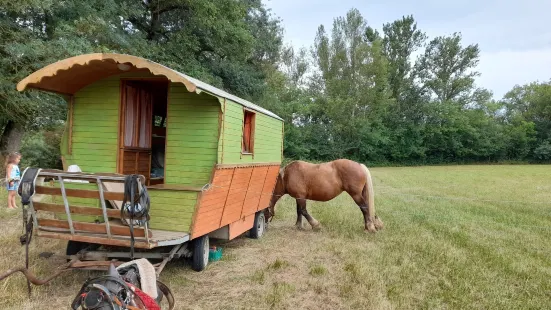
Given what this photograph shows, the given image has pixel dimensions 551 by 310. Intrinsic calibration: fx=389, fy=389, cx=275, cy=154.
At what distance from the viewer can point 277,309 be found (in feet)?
13.7

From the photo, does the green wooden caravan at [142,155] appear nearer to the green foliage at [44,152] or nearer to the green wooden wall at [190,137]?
the green wooden wall at [190,137]

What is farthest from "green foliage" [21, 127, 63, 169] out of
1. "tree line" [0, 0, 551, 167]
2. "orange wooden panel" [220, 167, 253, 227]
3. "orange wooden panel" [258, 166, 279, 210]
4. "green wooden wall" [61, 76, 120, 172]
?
"orange wooden panel" [220, 167, 253, 227]

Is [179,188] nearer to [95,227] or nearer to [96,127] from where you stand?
[95,227]

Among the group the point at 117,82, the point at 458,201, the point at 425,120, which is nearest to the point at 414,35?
the point at 425,120

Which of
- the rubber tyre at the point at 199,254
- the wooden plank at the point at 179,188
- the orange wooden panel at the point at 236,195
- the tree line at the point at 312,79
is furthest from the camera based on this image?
the tree line at the point at 312,79

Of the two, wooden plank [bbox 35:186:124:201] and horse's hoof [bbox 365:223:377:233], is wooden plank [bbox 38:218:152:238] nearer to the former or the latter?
wooden plank [bbox 35:186:124:201]

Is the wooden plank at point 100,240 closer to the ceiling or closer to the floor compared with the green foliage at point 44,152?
closer to the floor

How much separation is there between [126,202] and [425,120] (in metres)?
48.3

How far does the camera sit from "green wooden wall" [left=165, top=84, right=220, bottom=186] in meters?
5.15

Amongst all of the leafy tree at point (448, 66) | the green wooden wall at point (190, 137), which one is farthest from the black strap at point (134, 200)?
the leafy tree at point (448, 66)

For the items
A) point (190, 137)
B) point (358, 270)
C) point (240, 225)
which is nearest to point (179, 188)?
point (190, 137)

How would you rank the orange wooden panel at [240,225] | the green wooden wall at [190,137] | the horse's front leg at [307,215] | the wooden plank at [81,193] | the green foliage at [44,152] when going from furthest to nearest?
the green foliage at [44,152] → the horse's front leg at [307,215] → the orange wooden panel at [240,225] → the green wooden wall at [190,137] → the wooden plank at [81,193]

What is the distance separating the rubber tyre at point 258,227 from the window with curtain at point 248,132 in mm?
1747

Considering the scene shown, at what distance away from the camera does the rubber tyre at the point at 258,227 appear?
306 inches
